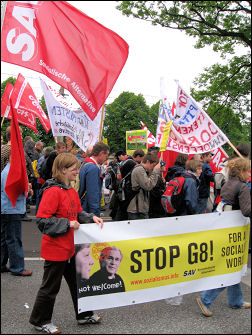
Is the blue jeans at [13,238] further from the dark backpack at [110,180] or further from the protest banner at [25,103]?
the protest banner at [25,103]

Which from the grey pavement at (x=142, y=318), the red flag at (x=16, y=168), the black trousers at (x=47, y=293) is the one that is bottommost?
the grey pavement at (x=142, y=318)

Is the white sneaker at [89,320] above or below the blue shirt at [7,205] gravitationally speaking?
below

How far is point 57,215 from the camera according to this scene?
3.37 metres

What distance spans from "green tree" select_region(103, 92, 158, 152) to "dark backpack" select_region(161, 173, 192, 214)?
4765 centimetres

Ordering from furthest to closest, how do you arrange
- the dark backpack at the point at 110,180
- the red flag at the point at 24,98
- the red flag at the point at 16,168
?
the red flag at the point at 24,98 → the dark backpack at the point at 110,180 → the red flag at the point at 16,168

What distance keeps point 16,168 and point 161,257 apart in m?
1.79

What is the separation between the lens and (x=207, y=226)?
3930 millimetres

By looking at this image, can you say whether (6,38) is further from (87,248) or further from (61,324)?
(61,324)

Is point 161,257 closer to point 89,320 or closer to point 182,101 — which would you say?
point 89,320

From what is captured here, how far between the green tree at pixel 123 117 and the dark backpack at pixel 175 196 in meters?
47.7

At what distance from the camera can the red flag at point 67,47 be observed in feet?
13.0

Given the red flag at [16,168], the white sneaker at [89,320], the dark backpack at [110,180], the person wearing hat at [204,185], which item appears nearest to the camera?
the white sneaker at [89,320]

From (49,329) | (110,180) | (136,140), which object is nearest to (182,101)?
(110,180)

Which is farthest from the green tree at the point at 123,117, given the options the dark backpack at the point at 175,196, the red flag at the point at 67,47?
the red flag at the point at 67,47
